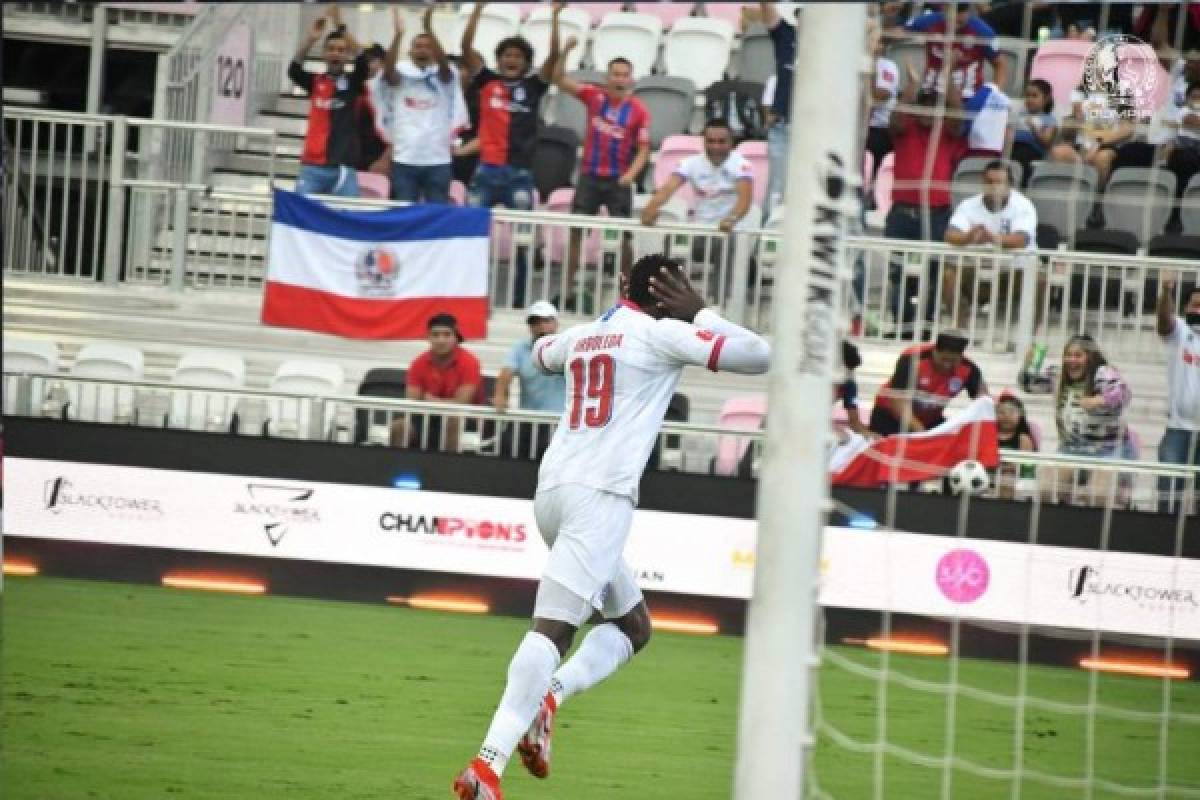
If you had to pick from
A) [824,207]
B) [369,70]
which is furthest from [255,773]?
[369,70]

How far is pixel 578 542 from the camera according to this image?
732 centimetres

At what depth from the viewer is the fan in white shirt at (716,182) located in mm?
15594

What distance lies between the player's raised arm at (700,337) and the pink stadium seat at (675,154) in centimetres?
1080

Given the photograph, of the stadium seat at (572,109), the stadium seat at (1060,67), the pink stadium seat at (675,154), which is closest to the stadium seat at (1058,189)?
the stadium seat at (1060,67)

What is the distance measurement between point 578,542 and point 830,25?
277 cm

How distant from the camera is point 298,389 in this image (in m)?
15.4

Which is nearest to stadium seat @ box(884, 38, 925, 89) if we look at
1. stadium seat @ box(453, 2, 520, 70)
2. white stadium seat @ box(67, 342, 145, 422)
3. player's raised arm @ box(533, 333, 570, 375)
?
player's raised arm @ box(533, 333, 570, 375)

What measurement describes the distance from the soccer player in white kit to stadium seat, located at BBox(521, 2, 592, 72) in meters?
14.0

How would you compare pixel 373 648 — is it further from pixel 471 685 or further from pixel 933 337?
pixel 933 337

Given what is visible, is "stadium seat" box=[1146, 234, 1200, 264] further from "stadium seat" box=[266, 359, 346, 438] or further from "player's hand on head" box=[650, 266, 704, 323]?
"player's hand on head" box=[650, 266, 704, 323]

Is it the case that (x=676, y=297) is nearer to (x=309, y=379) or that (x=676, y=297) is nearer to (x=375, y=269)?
(x=309, y=379)

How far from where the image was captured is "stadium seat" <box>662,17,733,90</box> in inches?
818

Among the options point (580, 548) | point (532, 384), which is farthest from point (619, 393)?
point (532, 384)

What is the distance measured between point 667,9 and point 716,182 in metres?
7.77
